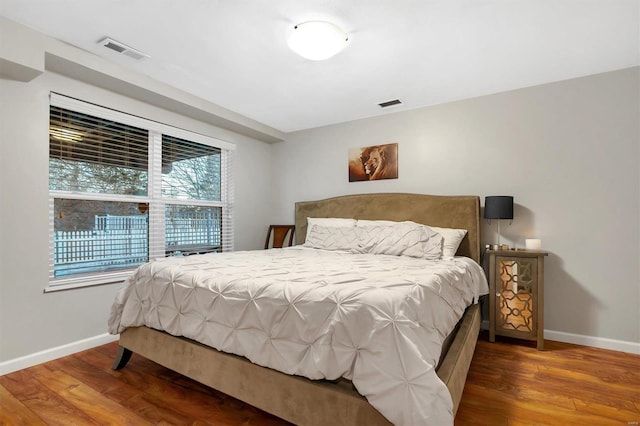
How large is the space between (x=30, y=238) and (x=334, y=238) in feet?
8.22

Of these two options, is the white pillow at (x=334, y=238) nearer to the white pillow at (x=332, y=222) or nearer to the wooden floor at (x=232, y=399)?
the white pillow at (x=332, y=222)

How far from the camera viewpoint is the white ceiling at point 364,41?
1.93 meters

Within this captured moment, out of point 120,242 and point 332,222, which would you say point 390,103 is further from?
point 120,242

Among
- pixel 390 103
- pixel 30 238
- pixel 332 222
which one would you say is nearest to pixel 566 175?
pixel 390 103

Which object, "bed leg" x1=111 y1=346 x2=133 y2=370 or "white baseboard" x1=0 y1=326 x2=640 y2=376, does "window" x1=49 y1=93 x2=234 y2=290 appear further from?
"bed leg" x1=111 y1=346 x2=133 y2=370

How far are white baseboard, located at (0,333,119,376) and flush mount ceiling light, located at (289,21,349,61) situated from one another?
286 cm

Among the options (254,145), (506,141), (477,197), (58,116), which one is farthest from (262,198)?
(506,141)

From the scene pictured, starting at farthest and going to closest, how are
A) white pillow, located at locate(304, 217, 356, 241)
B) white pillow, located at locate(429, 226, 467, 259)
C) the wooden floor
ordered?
white pillow, located at locate(304, 217, 356, 241) < white pillow, located at locate(429, 226, 467, 259) < the wooden floor

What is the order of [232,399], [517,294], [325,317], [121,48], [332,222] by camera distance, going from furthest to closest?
[332,222]
[517,294]
[121,48]
[232,399]
[325,317]

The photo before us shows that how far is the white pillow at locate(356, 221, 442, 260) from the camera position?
2.82 m

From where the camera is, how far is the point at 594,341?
9.07 feet

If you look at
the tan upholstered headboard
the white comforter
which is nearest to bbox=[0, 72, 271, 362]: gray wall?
the white comforter

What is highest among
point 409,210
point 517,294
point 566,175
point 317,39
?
point 317,39

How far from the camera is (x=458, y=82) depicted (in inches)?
116
